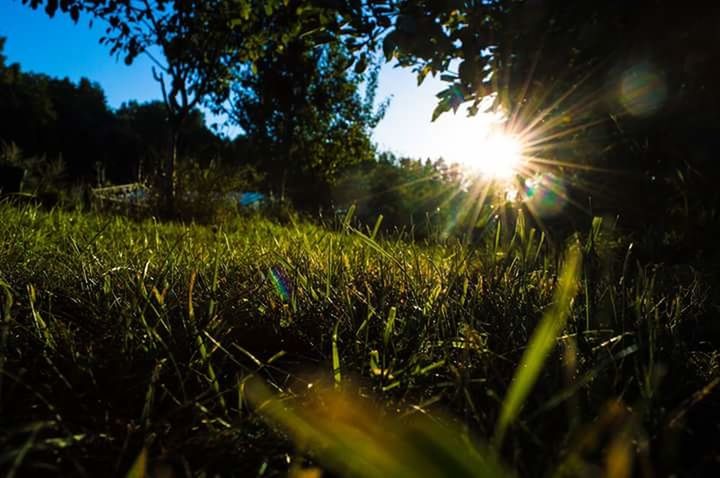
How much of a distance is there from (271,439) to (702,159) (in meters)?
2.43

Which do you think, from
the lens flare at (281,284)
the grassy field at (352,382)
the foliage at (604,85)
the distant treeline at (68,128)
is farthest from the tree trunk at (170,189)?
the distant treeline at (68,128)

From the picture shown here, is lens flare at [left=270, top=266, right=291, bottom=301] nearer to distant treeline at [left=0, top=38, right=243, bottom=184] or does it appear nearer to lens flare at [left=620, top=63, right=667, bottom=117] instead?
lens flare at [left=620, top=63, right=667, bottom=117]

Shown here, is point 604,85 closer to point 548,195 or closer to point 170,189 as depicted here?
point 548,195

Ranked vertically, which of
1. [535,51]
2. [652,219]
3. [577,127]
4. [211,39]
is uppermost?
[211,39]

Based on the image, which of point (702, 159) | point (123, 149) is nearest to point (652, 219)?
point (702, 159)

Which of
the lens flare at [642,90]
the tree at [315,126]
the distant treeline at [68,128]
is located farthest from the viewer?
the distant treeline at [68,128]

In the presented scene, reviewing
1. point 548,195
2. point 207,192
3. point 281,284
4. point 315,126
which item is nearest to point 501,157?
point 548,195

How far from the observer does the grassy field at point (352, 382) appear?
1.80ft

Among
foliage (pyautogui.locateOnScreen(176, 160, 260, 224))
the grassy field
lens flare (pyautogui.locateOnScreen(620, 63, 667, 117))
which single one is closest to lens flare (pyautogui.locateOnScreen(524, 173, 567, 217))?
lens flare (pyautogui.locateOnScreen(620, 63, 667, 117))

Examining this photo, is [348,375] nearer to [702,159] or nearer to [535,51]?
[535,51]

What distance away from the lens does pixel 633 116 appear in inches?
93.6

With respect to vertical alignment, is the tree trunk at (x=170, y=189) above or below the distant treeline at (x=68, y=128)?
below

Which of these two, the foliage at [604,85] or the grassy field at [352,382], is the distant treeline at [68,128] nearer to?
the foliage at [604,85]

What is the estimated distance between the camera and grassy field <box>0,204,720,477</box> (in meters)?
0.55
